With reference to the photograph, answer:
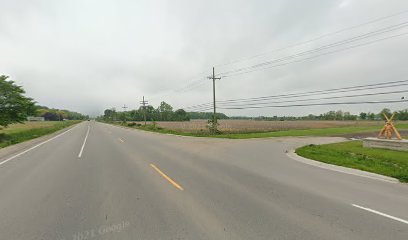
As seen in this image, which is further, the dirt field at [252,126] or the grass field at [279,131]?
the dirt field at [252,126]

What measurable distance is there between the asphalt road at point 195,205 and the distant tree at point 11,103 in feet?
82.6

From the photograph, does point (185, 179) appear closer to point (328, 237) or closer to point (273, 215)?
point (273, 215)

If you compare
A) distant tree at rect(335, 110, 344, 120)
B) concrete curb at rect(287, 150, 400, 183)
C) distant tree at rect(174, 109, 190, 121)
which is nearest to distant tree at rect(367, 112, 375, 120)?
distant tree at rect(335, 110, 344, 120)

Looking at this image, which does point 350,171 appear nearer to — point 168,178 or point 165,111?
point 168,178

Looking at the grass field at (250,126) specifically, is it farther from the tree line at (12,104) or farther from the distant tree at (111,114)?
the distant tree at (111,114)

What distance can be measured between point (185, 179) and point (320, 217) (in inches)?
160

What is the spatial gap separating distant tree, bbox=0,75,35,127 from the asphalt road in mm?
25177

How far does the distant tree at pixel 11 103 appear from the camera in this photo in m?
27.2

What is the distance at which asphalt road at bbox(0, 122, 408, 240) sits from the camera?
3875mm

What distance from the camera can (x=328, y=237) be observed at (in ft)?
12.2

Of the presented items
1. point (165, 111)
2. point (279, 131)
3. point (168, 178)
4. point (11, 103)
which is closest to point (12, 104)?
point (11, 103)

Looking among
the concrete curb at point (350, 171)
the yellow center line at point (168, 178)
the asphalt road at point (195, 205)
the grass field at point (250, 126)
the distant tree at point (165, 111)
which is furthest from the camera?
the distant tree at point (165, 111)

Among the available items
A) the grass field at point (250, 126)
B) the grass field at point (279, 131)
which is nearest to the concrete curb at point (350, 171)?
the grass field at point (279, 131)

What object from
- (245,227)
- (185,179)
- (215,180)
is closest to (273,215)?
(245,227)
